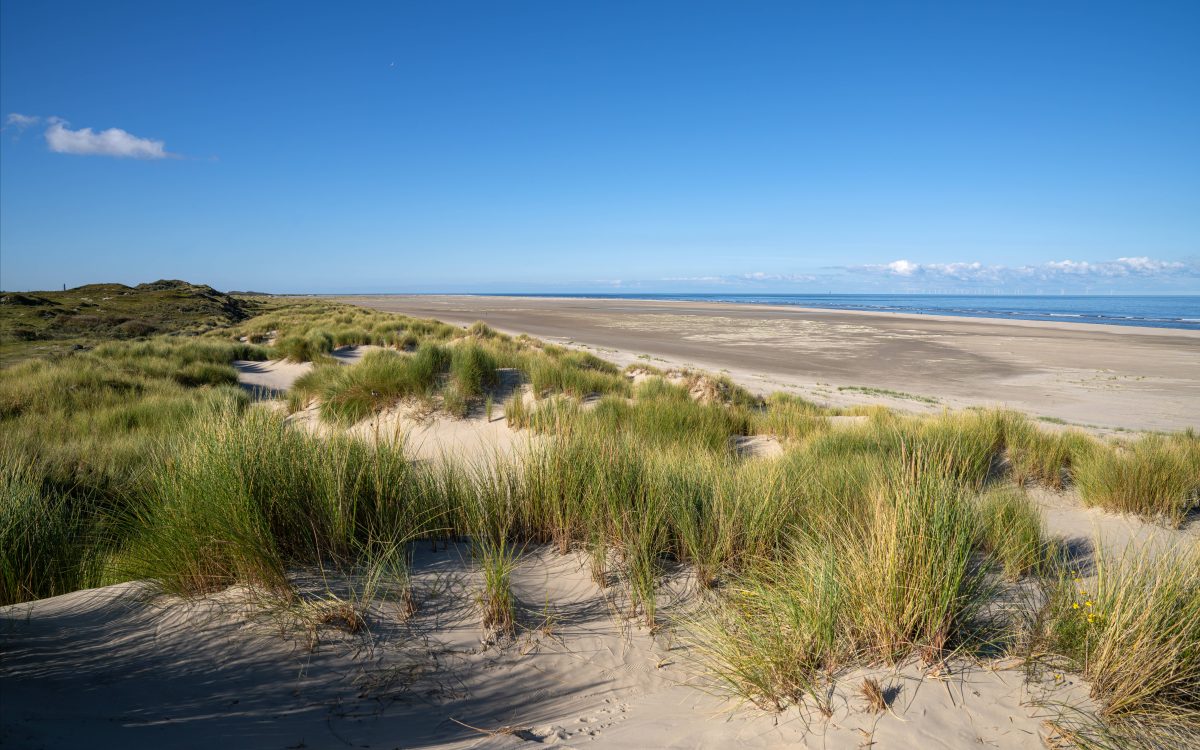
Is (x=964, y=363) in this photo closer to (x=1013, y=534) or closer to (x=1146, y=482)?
(x=1146, y=482)

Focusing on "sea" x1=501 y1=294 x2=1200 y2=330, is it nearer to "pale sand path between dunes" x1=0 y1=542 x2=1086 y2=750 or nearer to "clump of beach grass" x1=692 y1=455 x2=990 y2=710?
"clump of beach grass" x1=692 y1=455 x2=990 y2=710

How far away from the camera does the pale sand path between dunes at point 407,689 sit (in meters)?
2.15

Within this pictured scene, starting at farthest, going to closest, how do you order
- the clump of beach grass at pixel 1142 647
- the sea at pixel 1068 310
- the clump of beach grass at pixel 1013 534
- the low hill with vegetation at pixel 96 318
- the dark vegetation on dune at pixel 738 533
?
1. the sea at pixel 1068 310
2. the low hill with vegetation at pixel 96 318
3. the clump of beach grass at pixel 1013 534
4. the dark vegetation on dune at pixel 738 533
5. the clump of beach grass at pixel 1142 647

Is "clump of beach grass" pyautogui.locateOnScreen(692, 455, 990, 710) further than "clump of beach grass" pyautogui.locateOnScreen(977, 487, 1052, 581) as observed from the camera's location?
No

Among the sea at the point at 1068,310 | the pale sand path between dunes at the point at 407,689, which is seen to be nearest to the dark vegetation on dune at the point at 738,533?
the pale sand path between dunes at the point at 407,689

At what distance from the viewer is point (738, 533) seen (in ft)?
12.6

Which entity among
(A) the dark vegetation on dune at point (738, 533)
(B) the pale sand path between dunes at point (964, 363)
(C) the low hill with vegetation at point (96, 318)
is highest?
(C) the low hill with vegetation at point (96, 318)

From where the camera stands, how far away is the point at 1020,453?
6.98 m

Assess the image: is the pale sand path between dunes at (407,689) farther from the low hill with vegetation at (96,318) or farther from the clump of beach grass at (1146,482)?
the low hill with vegetation at (96,318)

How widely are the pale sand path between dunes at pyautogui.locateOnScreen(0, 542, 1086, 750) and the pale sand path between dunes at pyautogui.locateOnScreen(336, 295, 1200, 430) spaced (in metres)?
11.5

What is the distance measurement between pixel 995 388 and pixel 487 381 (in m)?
14.1

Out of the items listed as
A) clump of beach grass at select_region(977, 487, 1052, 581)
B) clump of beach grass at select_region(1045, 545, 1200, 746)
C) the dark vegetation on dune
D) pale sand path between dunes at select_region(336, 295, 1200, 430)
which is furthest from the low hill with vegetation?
clump of beach grass at select_region(1045, 545, 1200, 746)

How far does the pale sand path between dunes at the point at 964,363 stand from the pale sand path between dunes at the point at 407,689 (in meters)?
11.5

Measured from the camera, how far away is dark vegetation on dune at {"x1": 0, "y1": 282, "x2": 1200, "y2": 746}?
2.48 meters
